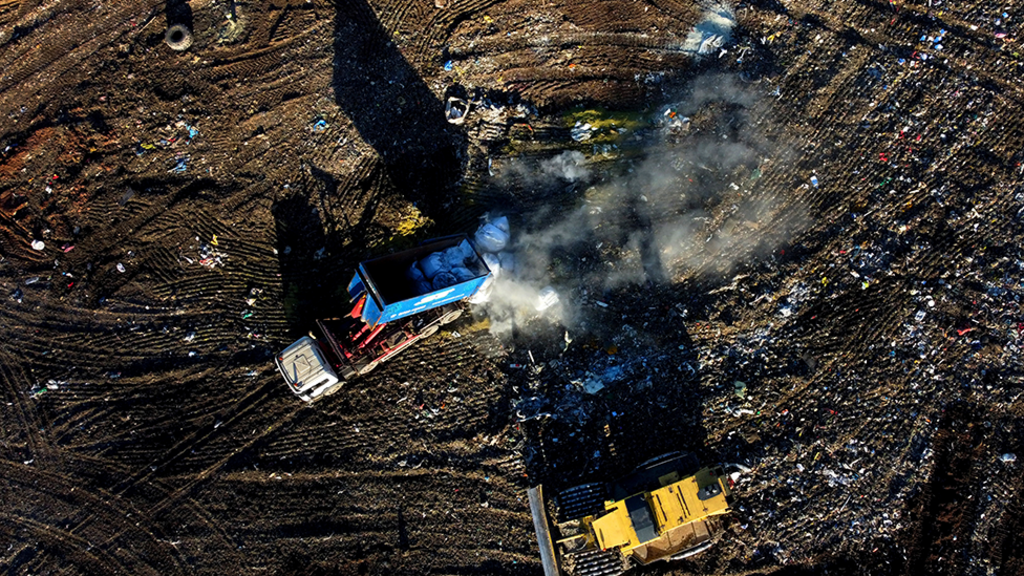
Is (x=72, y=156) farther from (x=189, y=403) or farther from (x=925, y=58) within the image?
(x=925, y=58)

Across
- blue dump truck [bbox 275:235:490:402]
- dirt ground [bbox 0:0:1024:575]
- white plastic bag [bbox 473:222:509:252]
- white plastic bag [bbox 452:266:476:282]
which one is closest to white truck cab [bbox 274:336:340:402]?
blue dump truck [bbox 275:235:490:402]

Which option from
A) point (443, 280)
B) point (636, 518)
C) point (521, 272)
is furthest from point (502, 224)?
point (636, 518)

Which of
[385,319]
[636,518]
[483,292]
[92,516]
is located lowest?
[636,518]

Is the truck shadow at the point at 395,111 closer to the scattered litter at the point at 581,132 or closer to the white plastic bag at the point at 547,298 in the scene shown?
the scattered litter at the point at 581,132

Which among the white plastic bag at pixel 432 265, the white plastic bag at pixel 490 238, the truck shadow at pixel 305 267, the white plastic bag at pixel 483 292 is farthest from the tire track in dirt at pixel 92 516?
the white plastic bag at pixel 490 238

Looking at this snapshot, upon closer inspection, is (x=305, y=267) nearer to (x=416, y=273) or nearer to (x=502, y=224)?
(x=416, y=273)
